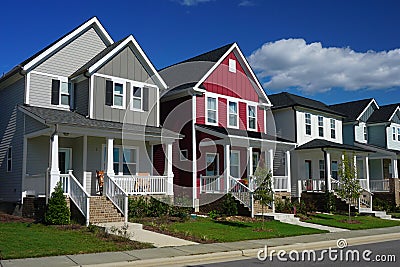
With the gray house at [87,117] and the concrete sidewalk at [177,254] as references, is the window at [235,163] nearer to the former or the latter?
the gray house at [87,117]

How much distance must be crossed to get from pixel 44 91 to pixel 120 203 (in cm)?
745

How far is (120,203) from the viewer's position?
63.2 feet

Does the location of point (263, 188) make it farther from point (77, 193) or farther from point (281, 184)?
point (77, 193)

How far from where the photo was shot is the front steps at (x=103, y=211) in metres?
18.3

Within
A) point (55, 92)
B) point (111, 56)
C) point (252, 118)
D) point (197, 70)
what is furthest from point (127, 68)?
point (252, 118)

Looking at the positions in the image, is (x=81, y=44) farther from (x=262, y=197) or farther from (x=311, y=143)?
(x=311, y=143)

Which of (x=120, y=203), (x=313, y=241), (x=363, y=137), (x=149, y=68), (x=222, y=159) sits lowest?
(x=313, y=241)

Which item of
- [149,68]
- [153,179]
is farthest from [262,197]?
[149,68]

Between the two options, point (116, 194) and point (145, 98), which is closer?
point (116, 194)

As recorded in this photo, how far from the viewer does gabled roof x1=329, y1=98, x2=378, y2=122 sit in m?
39.8

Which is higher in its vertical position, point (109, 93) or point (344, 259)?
point (109, 93)

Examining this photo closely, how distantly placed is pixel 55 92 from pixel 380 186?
26.1 m

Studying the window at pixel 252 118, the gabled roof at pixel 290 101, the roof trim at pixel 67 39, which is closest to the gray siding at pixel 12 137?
the roof trim at pixel 67 39

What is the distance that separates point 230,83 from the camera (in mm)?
28516
